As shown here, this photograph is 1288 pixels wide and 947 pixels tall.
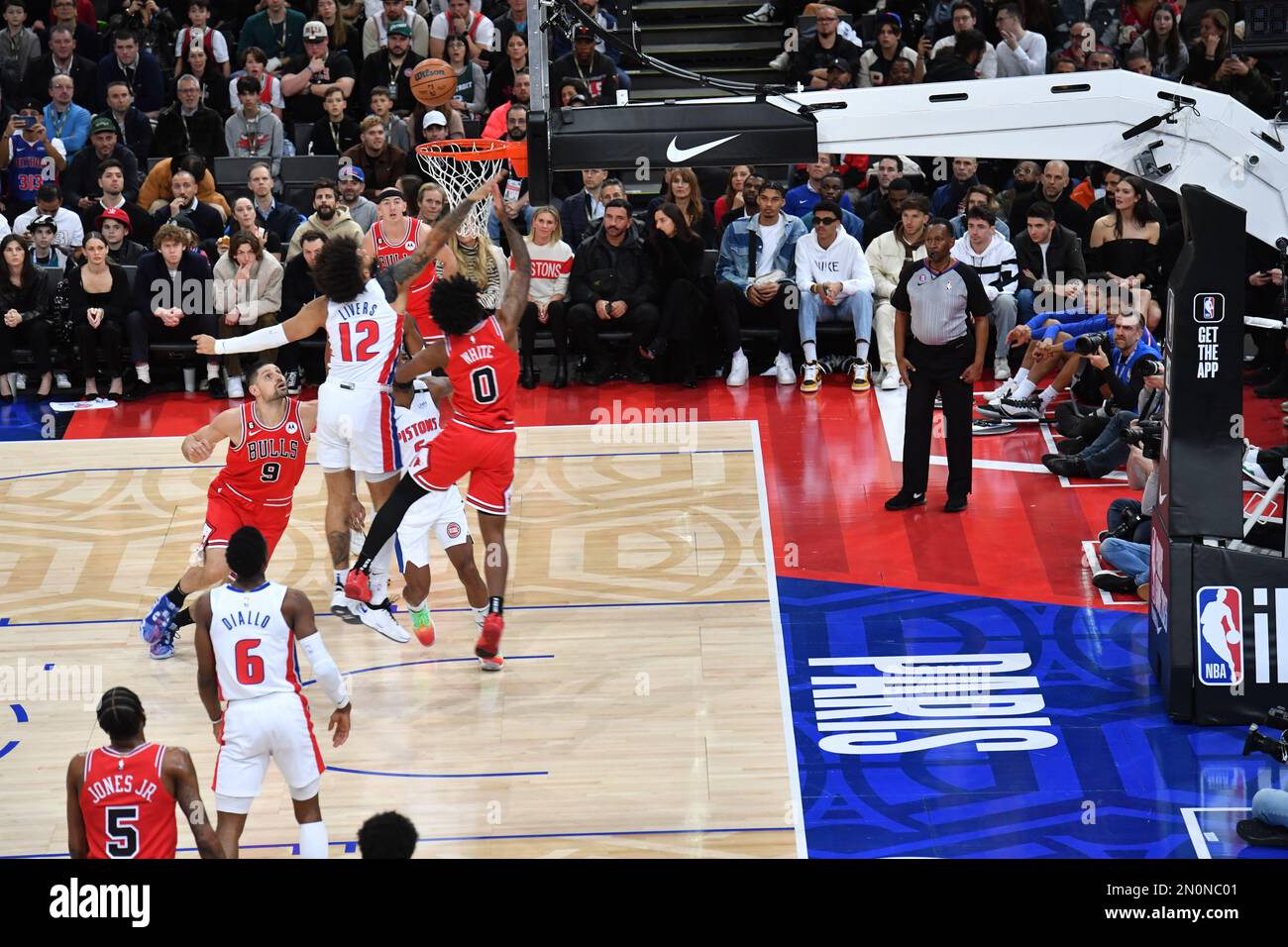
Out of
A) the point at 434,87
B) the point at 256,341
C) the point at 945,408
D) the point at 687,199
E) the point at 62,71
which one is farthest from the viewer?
the point at 62,71

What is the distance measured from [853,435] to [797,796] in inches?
220

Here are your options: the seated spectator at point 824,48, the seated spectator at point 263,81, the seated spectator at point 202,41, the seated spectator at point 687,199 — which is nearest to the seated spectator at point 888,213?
the seated spectator at point 687,199

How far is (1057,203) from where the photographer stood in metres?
15.0

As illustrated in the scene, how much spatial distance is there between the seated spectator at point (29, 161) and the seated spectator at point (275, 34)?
7.68 feet

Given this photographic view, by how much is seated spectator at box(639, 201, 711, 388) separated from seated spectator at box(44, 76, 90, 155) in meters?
6.24

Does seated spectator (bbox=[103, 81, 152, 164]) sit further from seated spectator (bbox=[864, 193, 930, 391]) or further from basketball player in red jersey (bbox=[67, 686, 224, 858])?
basketball player in red jersey (bbox=[67, 686, 224, 858])

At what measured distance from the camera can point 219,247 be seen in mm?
14562

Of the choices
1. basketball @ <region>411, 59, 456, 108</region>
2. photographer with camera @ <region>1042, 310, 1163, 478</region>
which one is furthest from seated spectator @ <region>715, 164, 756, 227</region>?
photographer with camera @ <region>1042, 310, 1163, 478</region>

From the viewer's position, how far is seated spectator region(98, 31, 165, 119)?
1745 cm

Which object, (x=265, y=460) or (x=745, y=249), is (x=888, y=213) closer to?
(x=745, y=249)

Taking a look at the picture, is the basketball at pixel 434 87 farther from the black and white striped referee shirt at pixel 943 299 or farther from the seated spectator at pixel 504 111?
the black and white striped referee shirt at pixel 943 299

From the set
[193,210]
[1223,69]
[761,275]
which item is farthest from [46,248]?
[1223,69]

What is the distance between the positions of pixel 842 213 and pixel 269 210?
5011 mm
